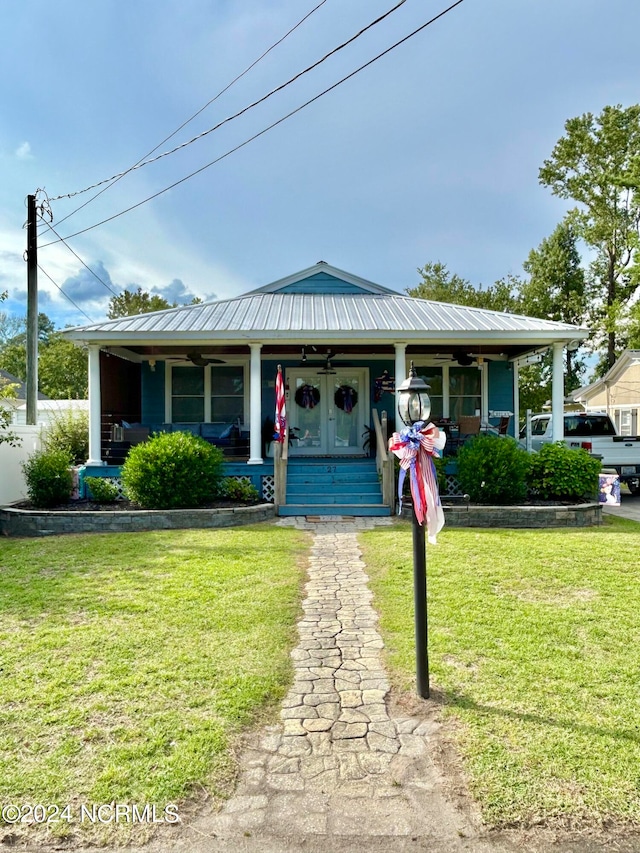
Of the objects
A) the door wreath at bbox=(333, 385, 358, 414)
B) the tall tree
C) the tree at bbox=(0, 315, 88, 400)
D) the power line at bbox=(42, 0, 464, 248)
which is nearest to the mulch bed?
the door wreath at bbox=(333, 385, 358, 414)

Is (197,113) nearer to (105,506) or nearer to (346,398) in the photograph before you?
(346,398)

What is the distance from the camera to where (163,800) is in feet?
7.61

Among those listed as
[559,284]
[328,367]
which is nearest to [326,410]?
[328,367]

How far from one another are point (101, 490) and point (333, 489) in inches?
174

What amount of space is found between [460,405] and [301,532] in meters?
7.21

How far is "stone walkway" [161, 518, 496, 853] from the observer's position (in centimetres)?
212

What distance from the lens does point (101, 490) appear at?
10008 mm

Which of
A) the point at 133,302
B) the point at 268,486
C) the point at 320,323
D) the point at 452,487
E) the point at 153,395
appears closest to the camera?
the point at 452,487

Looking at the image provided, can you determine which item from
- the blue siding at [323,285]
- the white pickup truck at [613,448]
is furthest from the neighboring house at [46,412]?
the white pickup truck at [613,448]

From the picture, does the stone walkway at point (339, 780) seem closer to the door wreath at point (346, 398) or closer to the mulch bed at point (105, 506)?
the mulch bed at point (105, 506)

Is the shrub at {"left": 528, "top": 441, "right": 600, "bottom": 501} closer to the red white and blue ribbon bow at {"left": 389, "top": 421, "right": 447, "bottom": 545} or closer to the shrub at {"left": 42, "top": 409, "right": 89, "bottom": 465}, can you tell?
the red white and blue ribbon bow at {"left": 389, "top": 421, "right": 447, "bottom": 545}

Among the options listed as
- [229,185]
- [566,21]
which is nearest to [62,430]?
[229,185]

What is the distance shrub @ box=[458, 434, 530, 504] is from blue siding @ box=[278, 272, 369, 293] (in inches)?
265

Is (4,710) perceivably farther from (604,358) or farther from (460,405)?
(604,358)
